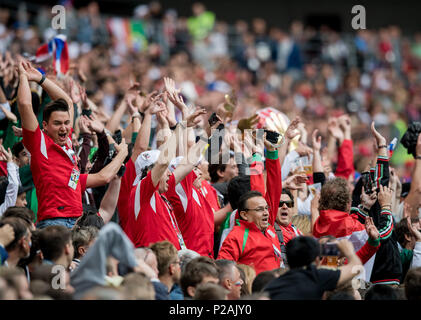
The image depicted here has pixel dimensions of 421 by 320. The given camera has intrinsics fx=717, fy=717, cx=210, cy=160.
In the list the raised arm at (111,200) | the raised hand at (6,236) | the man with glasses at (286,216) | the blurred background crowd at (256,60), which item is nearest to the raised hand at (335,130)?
the man with glasses at (286,216)

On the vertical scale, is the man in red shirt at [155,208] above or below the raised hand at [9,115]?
below

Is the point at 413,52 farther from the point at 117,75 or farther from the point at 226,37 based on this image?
the point at 117,75

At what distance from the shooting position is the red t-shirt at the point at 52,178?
20.0ft

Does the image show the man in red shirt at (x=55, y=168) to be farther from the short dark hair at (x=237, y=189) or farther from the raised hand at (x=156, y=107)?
the short dark hair at (x=237, y=189)

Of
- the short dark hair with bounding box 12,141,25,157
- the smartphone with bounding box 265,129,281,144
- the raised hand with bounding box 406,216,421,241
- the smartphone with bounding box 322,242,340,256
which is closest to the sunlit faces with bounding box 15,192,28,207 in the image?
the short dark hair with bounding box 12,141,25,157

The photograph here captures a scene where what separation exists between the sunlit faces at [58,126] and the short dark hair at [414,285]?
310 cm

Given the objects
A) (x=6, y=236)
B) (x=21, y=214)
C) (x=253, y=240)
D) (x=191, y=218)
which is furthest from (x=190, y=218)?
(x=6, y=236)

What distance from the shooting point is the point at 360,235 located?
6758 millimetres

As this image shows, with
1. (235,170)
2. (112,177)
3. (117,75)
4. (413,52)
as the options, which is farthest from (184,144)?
(413,52)

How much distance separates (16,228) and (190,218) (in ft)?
6.88

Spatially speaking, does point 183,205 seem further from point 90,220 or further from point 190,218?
point 90,220

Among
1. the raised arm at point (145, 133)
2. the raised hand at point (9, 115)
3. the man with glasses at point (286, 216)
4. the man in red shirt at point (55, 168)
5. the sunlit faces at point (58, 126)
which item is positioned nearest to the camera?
the man in red shirt at point (55, 168)

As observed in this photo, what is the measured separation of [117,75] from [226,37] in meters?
5.99

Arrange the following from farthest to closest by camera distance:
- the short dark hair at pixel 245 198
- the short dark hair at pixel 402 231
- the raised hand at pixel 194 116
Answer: the short dark hair at pixel 402 231, the short dark hair at pixel 245 198, the raised hand at pixel 194 116
